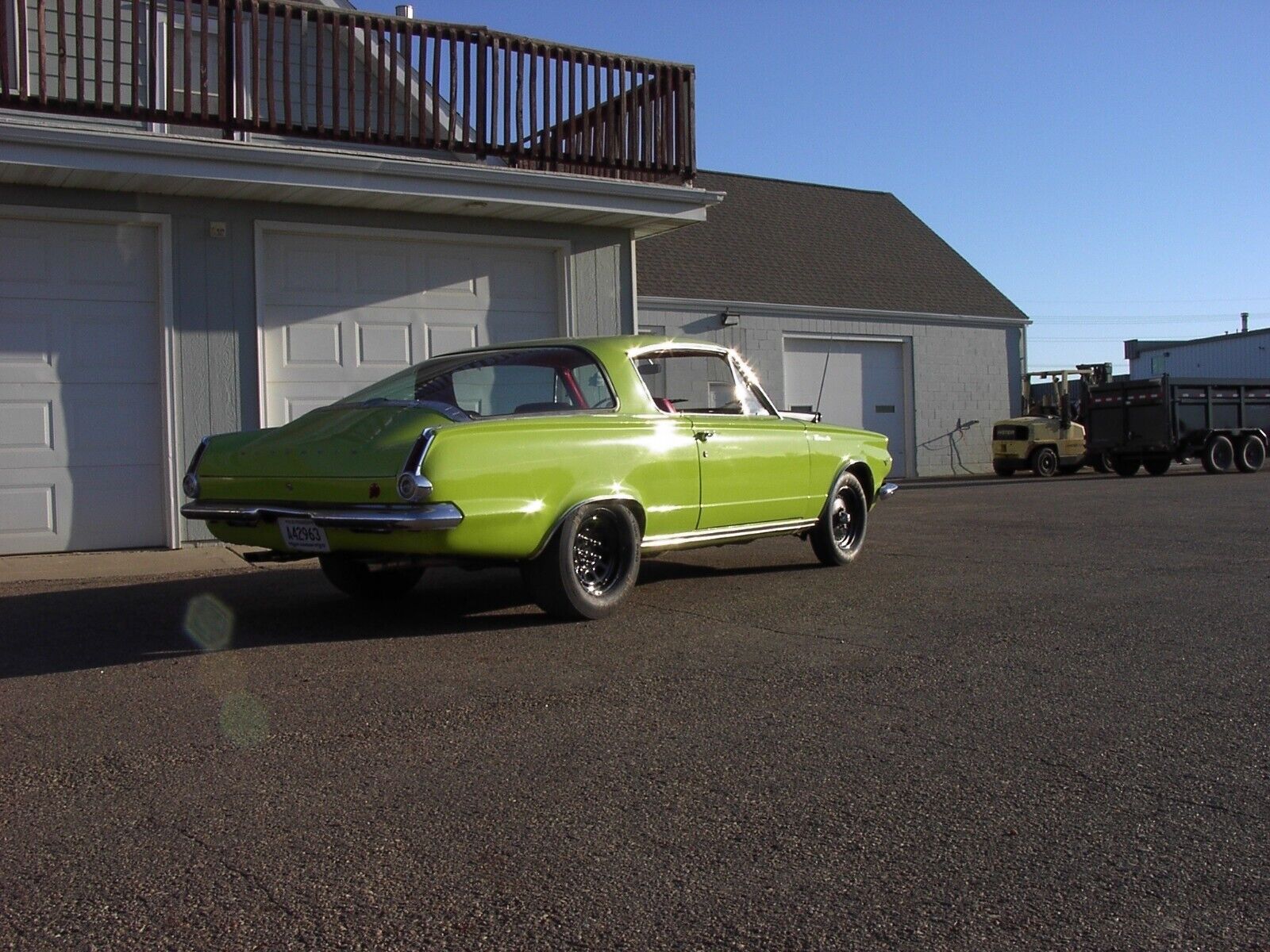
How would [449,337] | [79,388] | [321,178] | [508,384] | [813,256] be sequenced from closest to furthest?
[508,384] → [79,388] → [321,178] → [449,337] → [813,256]

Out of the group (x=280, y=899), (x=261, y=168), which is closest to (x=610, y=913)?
(x=280, y=899)

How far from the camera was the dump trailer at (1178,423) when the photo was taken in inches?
898

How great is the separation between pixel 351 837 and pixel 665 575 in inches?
208

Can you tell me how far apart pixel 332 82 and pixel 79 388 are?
3.47 metres

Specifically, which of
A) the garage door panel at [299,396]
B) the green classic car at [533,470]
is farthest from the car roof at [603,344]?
the garage door panel at [299,396]

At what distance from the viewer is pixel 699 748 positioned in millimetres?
4102

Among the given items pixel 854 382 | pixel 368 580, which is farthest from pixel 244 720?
pixel 854 382

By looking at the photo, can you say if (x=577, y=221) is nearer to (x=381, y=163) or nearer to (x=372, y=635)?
(x=381, y=163)

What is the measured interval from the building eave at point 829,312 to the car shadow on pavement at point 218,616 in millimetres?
12576

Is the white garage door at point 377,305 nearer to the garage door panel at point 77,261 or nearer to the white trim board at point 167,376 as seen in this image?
the white trim board at point 167,376

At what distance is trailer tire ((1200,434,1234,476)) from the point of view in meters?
23.1

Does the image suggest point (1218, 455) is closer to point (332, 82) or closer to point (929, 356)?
point (929, 356)

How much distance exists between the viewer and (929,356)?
2381cm

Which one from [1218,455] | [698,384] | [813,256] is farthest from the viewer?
[813,256]
